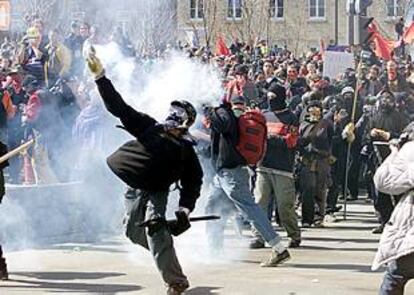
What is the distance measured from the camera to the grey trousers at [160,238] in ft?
28.4

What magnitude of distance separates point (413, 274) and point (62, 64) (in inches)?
381

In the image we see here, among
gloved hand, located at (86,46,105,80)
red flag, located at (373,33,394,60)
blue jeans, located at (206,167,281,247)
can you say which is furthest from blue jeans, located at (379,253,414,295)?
red flag, located at (373,33,394,60)

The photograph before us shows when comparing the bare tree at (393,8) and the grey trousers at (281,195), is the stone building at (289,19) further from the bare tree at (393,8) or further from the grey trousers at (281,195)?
the grey trousers at (281,195)

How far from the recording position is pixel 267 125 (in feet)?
40.4

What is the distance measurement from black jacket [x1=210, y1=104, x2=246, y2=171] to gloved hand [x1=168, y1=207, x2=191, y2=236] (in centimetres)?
279

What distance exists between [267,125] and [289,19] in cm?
4444

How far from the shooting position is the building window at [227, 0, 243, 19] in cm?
4581

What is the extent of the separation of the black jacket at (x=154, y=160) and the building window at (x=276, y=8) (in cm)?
4342

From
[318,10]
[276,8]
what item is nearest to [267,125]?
[276,8]

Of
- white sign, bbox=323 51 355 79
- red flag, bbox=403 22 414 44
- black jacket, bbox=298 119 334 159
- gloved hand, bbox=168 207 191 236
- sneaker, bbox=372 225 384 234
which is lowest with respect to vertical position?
sneaker, bbox=372 225 384 234

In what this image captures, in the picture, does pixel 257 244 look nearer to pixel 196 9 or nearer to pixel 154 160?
pixel 154 160

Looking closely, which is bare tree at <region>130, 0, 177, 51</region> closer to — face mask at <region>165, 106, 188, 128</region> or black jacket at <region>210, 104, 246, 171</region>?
black jacket at <region>210, 104, 246, 171</region>

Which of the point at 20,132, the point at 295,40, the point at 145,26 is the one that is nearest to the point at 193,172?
the point at 20,132

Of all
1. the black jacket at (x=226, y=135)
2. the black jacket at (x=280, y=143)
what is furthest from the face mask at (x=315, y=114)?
the black jacket at (x=226, y=135)
